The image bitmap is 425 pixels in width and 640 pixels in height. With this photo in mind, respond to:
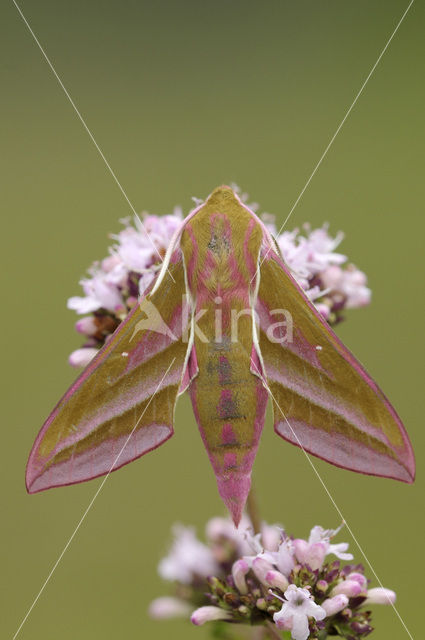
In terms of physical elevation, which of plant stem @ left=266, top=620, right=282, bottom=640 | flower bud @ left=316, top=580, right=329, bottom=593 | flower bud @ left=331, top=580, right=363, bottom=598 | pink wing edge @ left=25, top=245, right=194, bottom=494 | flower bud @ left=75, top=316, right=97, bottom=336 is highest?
flower bud @ left=75, top=316, right=97, bottom=336

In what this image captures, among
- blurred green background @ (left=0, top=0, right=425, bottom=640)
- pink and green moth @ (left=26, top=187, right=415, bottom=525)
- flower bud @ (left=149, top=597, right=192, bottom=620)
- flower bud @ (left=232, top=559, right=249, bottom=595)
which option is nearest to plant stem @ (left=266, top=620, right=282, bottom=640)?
flower bud @ (left=232, top=559, right=249, bottom=595)

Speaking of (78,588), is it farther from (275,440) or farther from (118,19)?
(118,19)

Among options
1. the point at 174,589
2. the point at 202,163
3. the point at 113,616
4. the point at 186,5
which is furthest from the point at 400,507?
the point at 186,5

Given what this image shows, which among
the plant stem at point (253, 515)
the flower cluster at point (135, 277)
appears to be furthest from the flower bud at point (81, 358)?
the plant stem at point (253, 515)

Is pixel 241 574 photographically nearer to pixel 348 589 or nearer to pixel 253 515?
pixel 253 515

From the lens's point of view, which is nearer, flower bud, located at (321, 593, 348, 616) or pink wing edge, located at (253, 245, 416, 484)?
pink wing edge, located at (253, 245, 416, 484)

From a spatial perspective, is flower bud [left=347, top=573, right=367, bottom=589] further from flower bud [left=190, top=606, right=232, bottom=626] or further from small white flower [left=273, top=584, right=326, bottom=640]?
flower bud [left=190, top=606, right=232, bottom=626]
